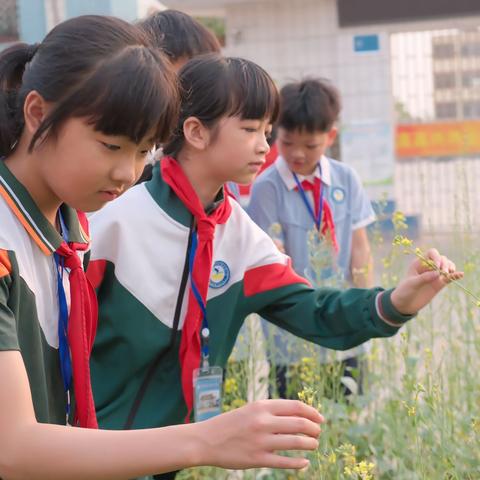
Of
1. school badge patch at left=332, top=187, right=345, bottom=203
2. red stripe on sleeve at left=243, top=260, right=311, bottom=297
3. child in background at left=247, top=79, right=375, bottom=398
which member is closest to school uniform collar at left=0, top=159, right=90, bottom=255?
red stripe on sleeve at left=243, top=260, right=311, bottom=297

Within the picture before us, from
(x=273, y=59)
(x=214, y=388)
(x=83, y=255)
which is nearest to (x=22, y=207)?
(x=83, y=255)

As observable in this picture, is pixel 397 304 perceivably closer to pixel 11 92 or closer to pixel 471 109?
pixel 11 92

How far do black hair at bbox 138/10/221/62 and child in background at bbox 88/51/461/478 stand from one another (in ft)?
1.41

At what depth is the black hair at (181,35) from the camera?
261cm

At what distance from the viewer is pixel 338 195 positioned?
340 centimetres

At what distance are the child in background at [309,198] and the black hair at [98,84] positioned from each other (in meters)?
1.73

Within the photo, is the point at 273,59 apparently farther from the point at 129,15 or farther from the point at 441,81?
the point at 129,15

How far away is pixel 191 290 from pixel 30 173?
695 millimetres

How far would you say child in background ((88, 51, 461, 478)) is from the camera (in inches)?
80.6

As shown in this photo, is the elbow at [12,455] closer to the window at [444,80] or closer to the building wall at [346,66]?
the building wall at [346,66]

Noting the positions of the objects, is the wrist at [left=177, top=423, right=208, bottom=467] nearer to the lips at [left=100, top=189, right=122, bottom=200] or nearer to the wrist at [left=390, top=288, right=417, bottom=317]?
the lips at [left=100, top=189, right=122, bottom=200]

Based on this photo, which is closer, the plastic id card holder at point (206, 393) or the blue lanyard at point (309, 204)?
the plastic id card holder at point (206, 393)

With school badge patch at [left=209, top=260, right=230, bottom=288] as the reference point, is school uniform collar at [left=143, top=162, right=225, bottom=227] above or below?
above

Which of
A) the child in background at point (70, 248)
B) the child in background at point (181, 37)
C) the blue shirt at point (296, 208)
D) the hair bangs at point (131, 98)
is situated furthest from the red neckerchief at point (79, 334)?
the blue shirt at point (296, 208)
